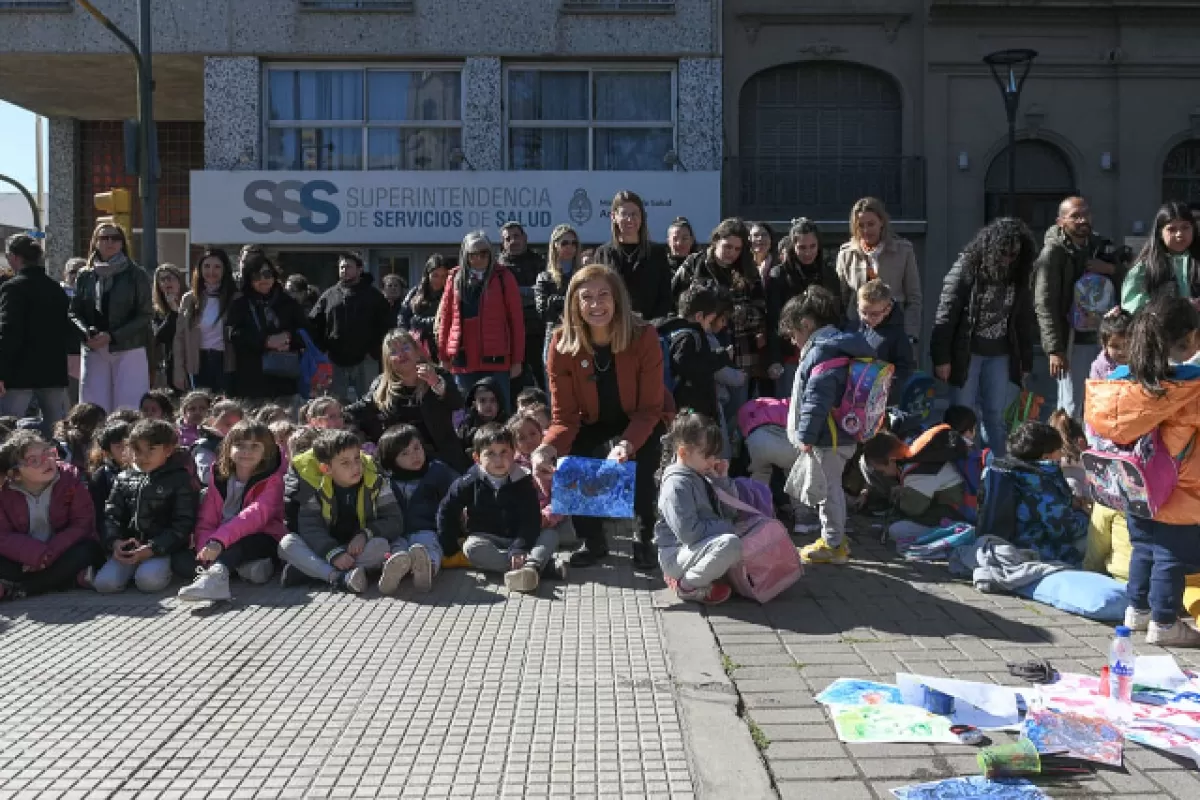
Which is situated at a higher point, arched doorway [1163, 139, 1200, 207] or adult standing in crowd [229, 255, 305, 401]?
arched doorway [1163, 139, 1200, 207]

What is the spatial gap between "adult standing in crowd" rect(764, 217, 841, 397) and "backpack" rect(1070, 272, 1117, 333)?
1592 millimetres

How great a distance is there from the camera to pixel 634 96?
18.4 metres

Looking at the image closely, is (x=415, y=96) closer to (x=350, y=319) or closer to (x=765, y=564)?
(x=350, y=319)

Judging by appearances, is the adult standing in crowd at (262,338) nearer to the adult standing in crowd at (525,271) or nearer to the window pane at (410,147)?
the adult standing in crowd at (525,271)

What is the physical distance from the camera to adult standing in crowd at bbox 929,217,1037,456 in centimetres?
801

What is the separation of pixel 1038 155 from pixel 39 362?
1622cm

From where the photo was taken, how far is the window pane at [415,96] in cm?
1841

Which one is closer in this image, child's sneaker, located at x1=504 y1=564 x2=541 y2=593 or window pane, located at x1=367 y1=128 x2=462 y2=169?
child's sneaker, located at x1=504 y1=564 x2=541 y2=593

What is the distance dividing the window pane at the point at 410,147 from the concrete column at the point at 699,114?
3484mm

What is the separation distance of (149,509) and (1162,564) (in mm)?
5067

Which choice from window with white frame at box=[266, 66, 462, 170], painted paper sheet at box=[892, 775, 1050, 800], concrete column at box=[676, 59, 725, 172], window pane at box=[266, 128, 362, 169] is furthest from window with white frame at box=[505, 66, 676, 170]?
painted paper sheet at box=[892, 775, 1050, 800]

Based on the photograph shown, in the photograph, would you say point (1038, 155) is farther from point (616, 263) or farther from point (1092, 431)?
point (1092, 431)

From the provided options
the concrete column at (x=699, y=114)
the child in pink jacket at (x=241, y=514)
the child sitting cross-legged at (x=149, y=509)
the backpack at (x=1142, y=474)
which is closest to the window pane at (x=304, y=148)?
the concrete column at (x=699, y=114)

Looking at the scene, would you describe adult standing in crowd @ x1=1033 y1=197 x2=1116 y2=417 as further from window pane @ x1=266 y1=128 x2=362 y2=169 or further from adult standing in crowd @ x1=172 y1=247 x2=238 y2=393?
window pane @ x1=266 y1=128 x2=362 y2=169
